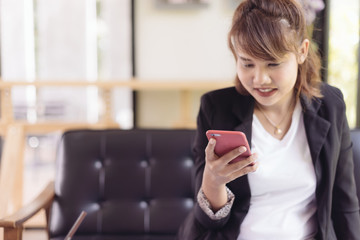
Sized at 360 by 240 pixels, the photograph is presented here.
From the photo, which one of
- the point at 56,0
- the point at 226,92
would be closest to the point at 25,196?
the point at 56,0

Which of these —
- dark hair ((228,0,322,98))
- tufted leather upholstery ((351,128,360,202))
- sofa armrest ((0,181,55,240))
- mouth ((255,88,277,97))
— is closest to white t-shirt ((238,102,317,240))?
mouth ((255,88,277,97))

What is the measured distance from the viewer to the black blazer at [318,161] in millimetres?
1096

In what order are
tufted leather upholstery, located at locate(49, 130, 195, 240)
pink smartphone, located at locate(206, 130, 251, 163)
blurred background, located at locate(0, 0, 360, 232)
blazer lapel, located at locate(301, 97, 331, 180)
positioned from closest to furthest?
1. pink smartphone, located at locate(206, 130, 251, 163)
2. blazer lapel, located at locate(301, 97, 331, 180)
3. tufted leather upholstery, located at locate(49, 130, 195, 240)
4. blurred background, located at locate(0, 0, 360, 232)

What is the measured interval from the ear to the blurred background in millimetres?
1534

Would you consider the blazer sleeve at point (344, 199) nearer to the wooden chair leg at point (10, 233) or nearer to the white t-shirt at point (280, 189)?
the white t-shirt at point (280, 189)

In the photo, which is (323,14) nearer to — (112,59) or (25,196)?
(112,59)

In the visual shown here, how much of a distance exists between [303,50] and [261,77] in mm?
170

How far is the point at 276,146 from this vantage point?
3.63 ft

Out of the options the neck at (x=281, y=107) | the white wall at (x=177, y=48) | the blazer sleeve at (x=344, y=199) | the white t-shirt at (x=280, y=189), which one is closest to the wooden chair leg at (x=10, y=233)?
the white t-shirt at (x=280, y=189)

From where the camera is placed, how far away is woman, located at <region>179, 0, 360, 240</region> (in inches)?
39.8

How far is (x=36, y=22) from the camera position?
2.78 meters

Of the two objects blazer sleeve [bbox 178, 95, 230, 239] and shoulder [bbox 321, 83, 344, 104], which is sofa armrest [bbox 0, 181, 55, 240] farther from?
shoulder [bbox 321, 83, 344, 104]

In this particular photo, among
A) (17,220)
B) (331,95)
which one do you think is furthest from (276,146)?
(17,220)

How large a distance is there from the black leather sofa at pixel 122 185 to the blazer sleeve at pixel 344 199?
43 centimetres
